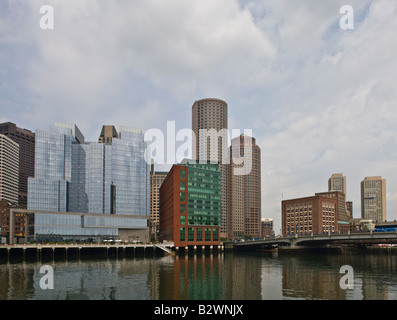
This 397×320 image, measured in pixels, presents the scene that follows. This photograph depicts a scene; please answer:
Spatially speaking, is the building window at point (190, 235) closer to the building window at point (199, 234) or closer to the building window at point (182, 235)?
the building window at point (182, 235)

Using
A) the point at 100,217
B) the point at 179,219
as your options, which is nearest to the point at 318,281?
the point at 179,219

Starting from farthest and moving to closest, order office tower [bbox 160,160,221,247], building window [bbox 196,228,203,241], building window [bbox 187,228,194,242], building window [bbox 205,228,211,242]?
building window [bbox 205,228,211,242], building window [bbox 196,228,203,241], building window [bbox 187,228,194,242], office tower [bbox 160,160,221,247]

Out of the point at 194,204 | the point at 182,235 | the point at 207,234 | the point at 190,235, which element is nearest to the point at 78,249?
the point at 182,235

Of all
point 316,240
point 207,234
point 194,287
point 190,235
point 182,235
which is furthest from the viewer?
point 207,234

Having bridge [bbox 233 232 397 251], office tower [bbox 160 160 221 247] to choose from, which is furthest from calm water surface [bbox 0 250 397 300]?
office tower [bbox 160 160 221 247]

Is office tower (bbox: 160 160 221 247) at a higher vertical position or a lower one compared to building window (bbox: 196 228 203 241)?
higher

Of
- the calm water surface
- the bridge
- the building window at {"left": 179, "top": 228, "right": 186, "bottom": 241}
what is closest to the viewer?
the calm water surface

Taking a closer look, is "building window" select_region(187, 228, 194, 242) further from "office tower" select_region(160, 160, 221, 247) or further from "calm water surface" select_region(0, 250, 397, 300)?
"calm water surface" select_region(0, 250, 397, 300)

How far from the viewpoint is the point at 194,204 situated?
552 feet

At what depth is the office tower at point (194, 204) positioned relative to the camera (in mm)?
163375

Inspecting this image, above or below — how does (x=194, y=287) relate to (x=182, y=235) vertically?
above

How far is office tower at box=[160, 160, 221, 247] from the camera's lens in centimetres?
16338

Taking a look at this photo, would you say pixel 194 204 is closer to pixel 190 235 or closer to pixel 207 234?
pixel 190 235
